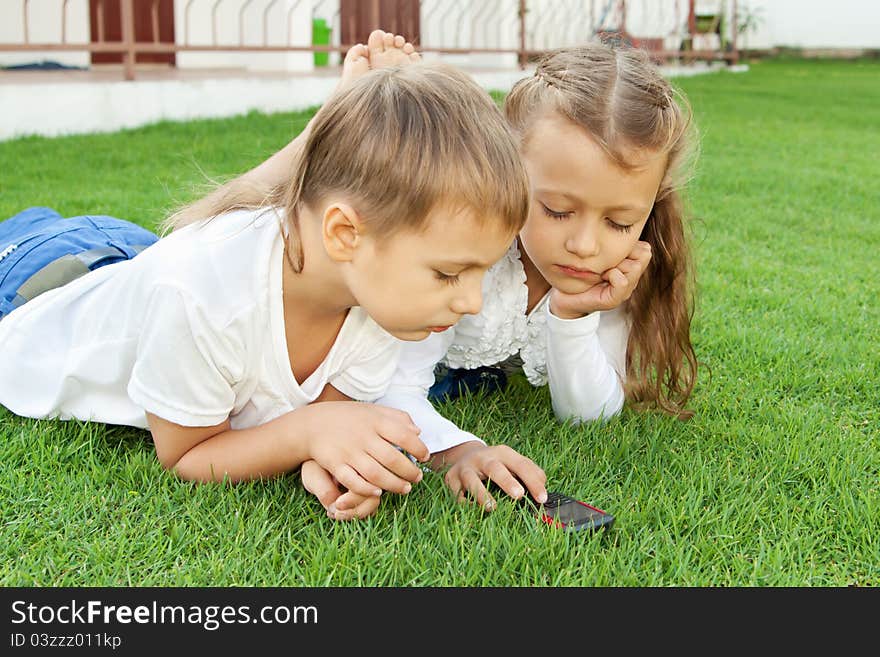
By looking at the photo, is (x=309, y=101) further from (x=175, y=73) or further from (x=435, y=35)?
(x=435, y=35)

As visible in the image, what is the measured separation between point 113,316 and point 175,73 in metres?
6.64

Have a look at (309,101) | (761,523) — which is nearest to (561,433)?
(761,523)

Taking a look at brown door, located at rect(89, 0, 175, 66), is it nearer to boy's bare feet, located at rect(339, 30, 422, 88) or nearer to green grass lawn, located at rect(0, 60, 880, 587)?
green grass lawn, located at rect(0, 60, 880, 587)

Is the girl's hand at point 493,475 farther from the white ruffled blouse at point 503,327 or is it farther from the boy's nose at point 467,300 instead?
the white ruffled blouse at point 503,327

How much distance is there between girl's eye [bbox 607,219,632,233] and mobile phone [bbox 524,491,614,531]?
564 millimetres

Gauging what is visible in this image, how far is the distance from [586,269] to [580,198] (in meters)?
0.16

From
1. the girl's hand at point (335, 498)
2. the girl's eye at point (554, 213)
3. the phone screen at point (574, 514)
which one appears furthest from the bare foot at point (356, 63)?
the phone screen at point (574, 514)

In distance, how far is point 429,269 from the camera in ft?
5.36

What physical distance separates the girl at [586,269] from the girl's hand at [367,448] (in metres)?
0.05

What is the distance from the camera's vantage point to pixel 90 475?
6.18 ft

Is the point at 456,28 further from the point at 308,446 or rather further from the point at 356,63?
the point at 308,446

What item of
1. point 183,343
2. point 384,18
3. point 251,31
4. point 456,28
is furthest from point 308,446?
point 384,18

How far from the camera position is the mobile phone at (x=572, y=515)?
5.51 ft

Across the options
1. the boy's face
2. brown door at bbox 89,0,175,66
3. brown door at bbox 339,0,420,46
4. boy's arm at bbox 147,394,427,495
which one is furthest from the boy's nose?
brown door at bbox 339,0,420,46
